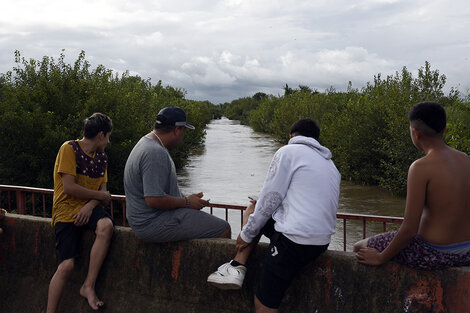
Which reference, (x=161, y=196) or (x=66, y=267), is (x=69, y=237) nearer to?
(x=66, y=267)

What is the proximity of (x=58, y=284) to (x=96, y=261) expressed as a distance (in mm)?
314

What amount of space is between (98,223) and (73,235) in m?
0.23

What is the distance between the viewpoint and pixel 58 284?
3578 millimetres

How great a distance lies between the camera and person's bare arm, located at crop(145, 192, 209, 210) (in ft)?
10.7

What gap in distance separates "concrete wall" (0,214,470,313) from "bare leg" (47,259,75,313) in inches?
9.8

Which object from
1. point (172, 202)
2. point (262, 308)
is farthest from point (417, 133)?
point (172, 202)

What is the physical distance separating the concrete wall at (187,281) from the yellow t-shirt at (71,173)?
307 mm

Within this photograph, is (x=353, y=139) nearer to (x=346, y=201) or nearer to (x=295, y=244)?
(x=346, y=201)

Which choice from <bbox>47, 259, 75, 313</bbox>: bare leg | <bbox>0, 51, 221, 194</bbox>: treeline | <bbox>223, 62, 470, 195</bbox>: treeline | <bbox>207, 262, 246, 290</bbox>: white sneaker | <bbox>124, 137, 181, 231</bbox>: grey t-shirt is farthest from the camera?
<bbox>223, 62, 470, 195</bbox>: treeline

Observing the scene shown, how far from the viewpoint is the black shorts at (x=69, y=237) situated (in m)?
3.67

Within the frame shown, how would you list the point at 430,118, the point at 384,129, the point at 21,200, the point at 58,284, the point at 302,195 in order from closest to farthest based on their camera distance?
the point at 430,118, the point at 302,195, the point at 58,284, the point at 21,200, the point at 384,129

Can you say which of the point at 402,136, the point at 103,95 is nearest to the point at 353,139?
the point at 402,136

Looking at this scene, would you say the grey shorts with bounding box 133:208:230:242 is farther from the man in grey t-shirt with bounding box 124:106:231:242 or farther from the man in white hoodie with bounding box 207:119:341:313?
the man in white hoodie with bounding box 207:119:341:313

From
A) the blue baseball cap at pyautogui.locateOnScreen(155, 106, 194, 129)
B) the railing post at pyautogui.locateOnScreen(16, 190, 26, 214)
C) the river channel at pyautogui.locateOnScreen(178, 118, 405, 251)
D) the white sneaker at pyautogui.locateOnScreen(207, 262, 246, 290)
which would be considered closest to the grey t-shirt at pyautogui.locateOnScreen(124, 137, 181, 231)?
the blue baseball cap at pyautogui.locateOnScreen(155, 106, 194, 129)
